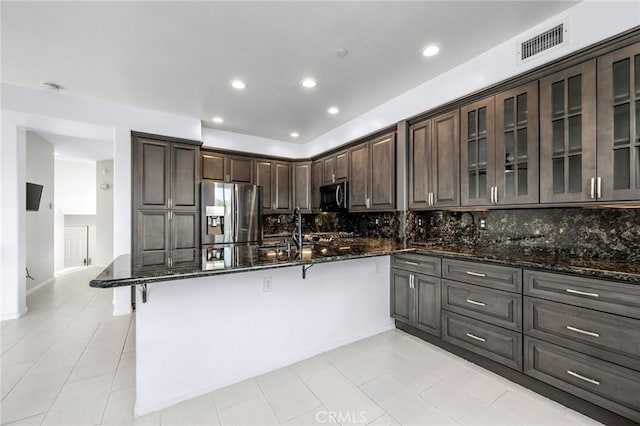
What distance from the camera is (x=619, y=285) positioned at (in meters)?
1.54

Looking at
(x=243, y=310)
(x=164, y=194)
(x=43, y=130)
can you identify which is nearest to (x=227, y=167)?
(x=164, y=194)

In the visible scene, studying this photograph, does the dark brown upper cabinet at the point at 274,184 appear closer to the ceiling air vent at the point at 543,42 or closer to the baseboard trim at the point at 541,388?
the baseboard trim at the point at 541,388

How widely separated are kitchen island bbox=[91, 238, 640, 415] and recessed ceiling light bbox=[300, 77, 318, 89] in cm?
184

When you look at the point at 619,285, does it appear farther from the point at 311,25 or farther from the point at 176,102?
the point at 176,102

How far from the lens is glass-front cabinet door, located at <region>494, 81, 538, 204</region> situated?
2.16 metres

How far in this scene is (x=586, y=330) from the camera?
166 cm

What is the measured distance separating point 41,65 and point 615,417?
17.3 feet

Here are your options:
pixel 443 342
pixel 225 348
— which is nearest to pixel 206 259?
pixel 225 348

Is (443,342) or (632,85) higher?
(632,85)

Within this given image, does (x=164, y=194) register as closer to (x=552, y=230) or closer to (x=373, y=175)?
(x=373, y=175)

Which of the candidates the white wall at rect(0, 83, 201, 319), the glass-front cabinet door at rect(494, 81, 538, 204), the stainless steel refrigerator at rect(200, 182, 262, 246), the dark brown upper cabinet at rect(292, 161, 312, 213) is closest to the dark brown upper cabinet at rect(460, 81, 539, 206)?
the glass-front cabinet door at rect(494, 81, 538, 204)

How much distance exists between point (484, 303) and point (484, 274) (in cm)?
24

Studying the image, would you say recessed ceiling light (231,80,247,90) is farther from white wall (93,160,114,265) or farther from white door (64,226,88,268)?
white door (64,226,88,268)

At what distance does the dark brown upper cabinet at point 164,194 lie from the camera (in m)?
3.65
